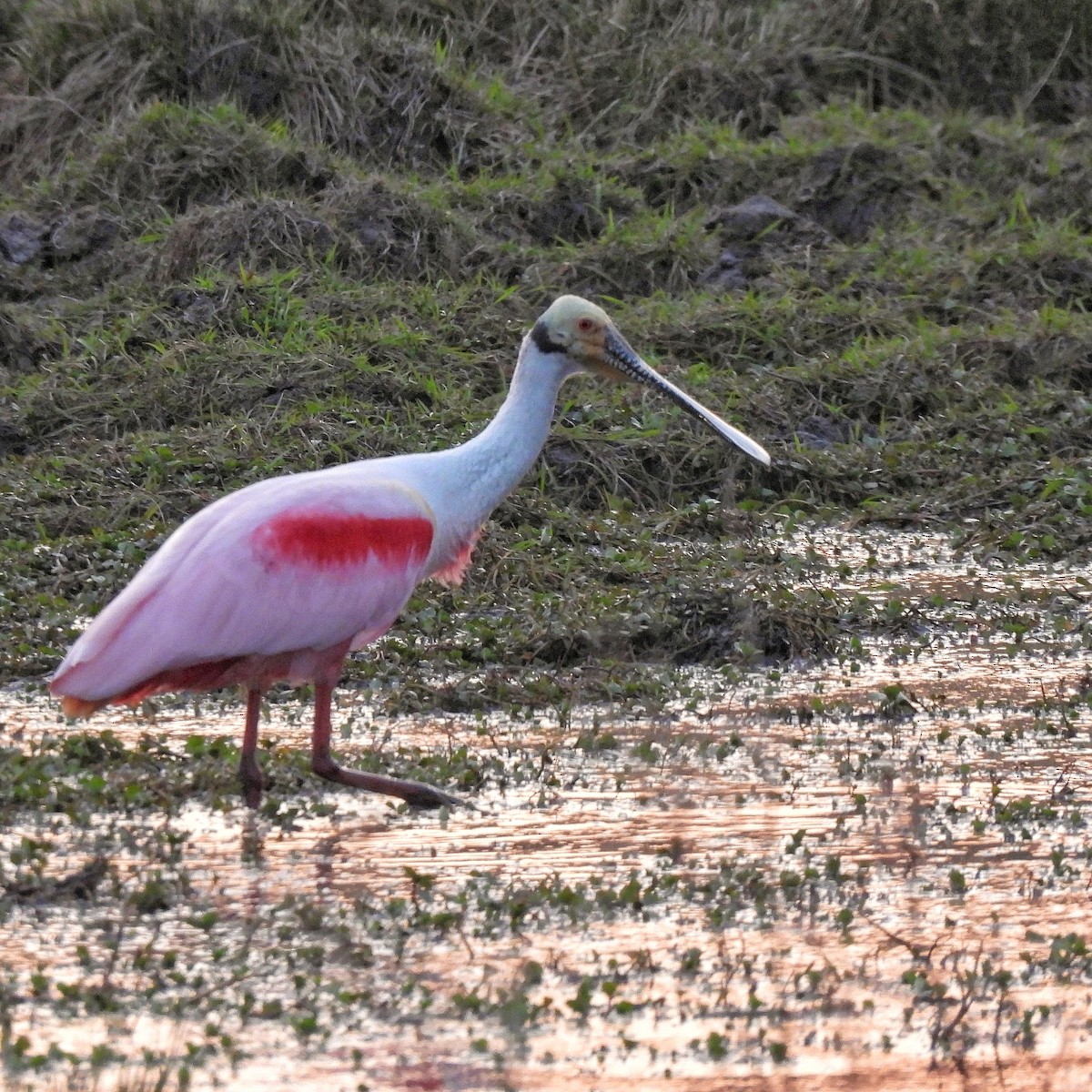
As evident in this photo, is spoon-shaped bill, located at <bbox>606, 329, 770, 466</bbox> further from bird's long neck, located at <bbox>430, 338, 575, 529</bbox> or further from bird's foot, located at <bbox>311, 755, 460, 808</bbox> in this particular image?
bird's foot, located at <bbox>311, 755, 460, 808</bbox>

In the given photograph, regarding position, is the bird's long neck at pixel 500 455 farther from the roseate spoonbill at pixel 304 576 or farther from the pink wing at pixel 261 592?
the pink wing at pixel 261 592

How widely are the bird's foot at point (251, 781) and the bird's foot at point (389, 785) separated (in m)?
0.17

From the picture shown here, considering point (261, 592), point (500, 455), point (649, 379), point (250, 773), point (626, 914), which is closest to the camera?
point (626, 914)

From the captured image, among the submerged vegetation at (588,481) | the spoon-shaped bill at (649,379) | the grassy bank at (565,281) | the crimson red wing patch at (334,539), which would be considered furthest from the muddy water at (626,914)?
the spoon-shaped bill at (649,379)

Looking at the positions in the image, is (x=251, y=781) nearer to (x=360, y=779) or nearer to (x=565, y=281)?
(x=360, y=779)

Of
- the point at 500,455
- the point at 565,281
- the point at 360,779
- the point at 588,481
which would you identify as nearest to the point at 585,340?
the point at 500,455

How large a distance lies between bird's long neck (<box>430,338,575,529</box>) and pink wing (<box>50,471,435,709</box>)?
0.15m

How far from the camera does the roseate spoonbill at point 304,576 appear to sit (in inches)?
199

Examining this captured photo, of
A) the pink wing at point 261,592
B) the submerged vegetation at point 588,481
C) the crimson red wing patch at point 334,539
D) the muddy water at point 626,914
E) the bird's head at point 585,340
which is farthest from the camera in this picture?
the bird's head at point 585,340

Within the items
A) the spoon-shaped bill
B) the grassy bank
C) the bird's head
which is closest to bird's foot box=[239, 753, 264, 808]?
the grassy bank

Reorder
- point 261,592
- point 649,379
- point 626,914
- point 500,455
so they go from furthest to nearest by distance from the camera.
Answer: point 649,379 → point 500,455 → point 261,592 → point 626,914

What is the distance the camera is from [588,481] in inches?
326

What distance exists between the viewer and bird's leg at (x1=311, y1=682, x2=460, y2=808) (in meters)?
5.11

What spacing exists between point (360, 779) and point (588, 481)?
10.7 feet
